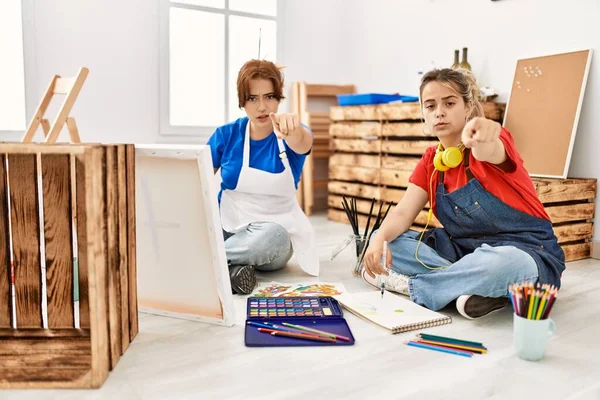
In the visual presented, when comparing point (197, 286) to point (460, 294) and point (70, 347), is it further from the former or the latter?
point (460, 294)

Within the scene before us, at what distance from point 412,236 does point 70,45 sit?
2.29 metres

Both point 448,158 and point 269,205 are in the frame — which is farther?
point 269,205

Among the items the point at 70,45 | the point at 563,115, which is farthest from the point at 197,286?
the point at 70,45

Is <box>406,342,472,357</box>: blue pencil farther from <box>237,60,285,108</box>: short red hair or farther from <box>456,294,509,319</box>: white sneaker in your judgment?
Result: <box>237,60,285,108</box>: short red hair

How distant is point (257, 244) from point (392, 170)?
148 centimetres

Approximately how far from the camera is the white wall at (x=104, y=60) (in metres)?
3.07

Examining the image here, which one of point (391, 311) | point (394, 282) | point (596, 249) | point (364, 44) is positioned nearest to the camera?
point (391, 311)

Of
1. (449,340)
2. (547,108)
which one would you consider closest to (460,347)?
(449,340)

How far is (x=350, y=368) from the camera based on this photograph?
1.29 metres

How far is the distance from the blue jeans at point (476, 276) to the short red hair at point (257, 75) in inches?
35.0

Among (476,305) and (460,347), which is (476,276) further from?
(460,347)

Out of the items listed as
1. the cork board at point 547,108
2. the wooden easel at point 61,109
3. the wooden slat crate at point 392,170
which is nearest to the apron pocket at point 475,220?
the wooden slat crate at point 392,170

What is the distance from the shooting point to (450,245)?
6.24ft

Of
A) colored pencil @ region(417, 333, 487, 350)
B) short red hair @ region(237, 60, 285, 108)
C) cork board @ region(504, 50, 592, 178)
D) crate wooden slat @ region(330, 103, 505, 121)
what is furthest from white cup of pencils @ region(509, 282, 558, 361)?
crate wooden slat @ region(330, 103, 505, 121)
